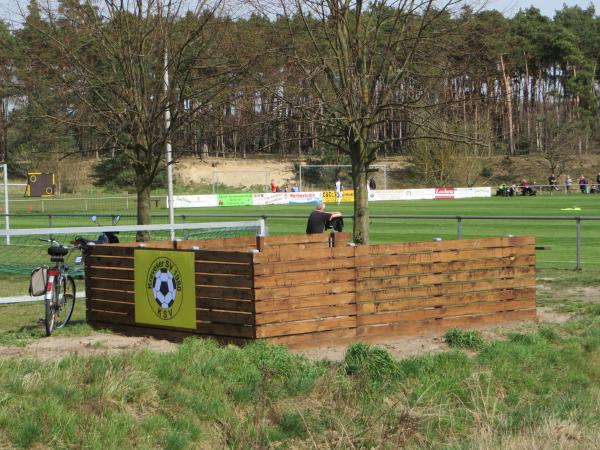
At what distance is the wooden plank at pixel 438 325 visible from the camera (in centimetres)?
1198

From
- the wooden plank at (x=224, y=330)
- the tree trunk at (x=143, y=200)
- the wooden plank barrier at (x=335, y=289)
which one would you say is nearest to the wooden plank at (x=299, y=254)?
the wooden plank barrier at (x=335, y=289)

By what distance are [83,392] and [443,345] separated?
495 centimetres

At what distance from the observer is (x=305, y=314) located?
1132cm

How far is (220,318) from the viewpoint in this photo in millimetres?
11305

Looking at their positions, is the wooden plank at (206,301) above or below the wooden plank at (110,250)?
below

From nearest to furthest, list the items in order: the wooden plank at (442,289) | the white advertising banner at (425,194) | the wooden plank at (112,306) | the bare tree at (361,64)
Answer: the wooden plank at (442,289), the wooden plank at (112,306), the bare tree at (361,64), the white advertising banner at (425,194)

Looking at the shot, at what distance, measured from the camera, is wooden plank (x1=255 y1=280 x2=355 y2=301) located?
11.0 m

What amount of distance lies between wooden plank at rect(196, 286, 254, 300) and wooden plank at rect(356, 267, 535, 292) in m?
1.57

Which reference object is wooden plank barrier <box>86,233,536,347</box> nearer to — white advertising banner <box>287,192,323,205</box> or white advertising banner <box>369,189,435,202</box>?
white advertising banner <box>287,192,323,205</box>

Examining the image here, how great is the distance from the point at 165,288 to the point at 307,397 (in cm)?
297

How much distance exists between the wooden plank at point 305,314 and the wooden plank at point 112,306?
7.39ft

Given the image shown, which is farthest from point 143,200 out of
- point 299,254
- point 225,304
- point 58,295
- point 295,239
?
point 299,254

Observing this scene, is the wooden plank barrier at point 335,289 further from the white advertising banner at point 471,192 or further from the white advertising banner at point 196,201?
the white advertising banner at point 471,192

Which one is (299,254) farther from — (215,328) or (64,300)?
(64,300)
